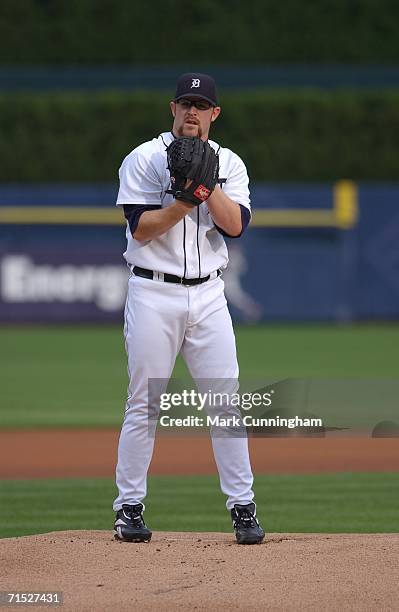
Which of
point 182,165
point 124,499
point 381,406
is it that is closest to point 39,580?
point 124,499

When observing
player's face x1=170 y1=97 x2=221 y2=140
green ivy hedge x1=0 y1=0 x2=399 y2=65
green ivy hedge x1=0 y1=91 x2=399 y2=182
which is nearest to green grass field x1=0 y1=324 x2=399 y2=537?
player's face x1=170 y1=97 x2=221 y2=140

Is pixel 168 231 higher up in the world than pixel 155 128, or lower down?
lower down

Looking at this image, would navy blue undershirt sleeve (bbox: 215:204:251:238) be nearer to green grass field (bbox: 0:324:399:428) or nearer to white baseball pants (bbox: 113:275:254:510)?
white baseball pants (bbox: 113:275:254:510)

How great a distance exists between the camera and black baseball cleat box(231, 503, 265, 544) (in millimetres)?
5141

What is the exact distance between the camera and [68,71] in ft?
88.5

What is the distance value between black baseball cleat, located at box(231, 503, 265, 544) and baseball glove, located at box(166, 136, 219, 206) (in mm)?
1265

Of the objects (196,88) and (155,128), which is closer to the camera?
(196,88)

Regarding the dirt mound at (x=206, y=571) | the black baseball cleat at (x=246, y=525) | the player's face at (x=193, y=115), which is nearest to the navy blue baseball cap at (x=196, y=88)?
the player's face at (x=193, y=115)

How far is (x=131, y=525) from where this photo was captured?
204 inches

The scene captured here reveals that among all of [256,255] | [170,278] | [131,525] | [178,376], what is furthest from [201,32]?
[131,525]

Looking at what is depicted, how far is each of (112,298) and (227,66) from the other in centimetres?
1012

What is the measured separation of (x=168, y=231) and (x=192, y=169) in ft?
1.29

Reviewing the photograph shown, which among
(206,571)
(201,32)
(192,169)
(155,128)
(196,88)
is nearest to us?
(206,571)

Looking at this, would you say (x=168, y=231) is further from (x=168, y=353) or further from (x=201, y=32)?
(x=201, y=32)
